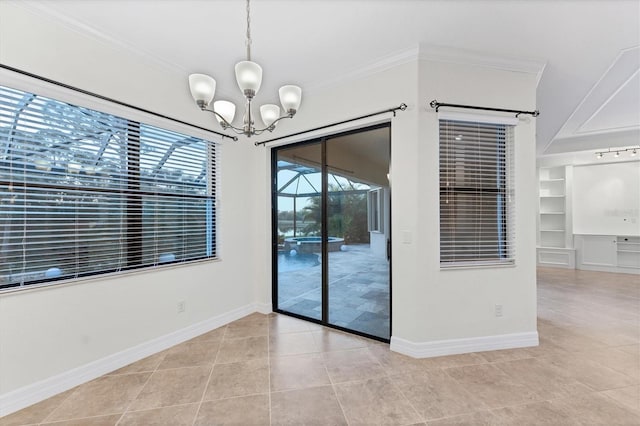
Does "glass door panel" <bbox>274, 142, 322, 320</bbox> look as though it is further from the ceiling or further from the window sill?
the window sill

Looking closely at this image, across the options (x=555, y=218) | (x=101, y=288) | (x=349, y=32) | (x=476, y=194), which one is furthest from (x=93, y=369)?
(x=555, y=218)

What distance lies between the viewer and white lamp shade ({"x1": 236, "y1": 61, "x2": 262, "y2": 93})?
159 centimetres

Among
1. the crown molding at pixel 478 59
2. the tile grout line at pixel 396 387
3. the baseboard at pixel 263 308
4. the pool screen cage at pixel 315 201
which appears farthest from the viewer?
the baseboard at pixel 263 308

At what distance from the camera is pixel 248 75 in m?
1.60

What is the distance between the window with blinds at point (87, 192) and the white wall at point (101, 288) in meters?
0.18

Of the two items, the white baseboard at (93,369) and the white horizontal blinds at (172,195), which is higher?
the white horizontal blinds at (172,195)

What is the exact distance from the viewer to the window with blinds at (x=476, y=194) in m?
2.68

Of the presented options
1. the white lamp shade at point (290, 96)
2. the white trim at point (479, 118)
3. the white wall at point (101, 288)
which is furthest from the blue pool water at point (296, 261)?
the white trim at point (479, 118)

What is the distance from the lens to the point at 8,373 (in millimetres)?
1878

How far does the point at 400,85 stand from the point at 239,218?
2483mm

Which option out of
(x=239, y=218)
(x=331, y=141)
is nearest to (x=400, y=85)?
(x=331, y=141)

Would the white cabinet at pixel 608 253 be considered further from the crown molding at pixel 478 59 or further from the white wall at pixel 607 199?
the crown molding at pixel 478 59

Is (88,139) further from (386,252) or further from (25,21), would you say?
(386,252)

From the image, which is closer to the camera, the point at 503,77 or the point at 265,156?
the point at 503,77
